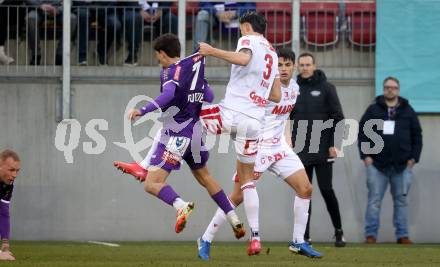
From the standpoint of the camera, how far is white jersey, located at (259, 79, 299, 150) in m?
11.7

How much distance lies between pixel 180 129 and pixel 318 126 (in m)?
3.25

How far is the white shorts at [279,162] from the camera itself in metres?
11.5

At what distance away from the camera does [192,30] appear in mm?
16938

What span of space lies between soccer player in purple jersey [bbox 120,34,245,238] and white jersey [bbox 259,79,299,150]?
760mm

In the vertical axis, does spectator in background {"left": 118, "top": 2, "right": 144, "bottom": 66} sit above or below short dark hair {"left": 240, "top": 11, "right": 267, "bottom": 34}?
above

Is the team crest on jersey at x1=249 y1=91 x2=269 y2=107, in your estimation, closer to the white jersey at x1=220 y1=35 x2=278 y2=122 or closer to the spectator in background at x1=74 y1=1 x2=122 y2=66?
the white jersey at x1=220 y1=35 x2=278 y2=122

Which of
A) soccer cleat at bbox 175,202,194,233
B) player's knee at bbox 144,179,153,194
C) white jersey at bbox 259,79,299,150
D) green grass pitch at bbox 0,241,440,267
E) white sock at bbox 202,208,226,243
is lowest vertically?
green grass pitch at bbox 0,241,440,267

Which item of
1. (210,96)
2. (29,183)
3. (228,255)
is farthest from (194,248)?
(29,183)

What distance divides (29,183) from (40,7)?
101 inches

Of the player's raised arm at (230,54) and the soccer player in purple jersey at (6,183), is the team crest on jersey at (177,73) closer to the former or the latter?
the player's raised arm at (230,54)

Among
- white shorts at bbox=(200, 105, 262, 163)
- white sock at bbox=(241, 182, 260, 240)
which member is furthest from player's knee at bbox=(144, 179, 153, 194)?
white sock at bbox=(241, 182, 260, 240)

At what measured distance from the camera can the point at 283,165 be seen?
11.5 metres

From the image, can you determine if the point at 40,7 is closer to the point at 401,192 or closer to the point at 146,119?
the point at 146,119

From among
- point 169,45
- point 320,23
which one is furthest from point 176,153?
point 320,23
